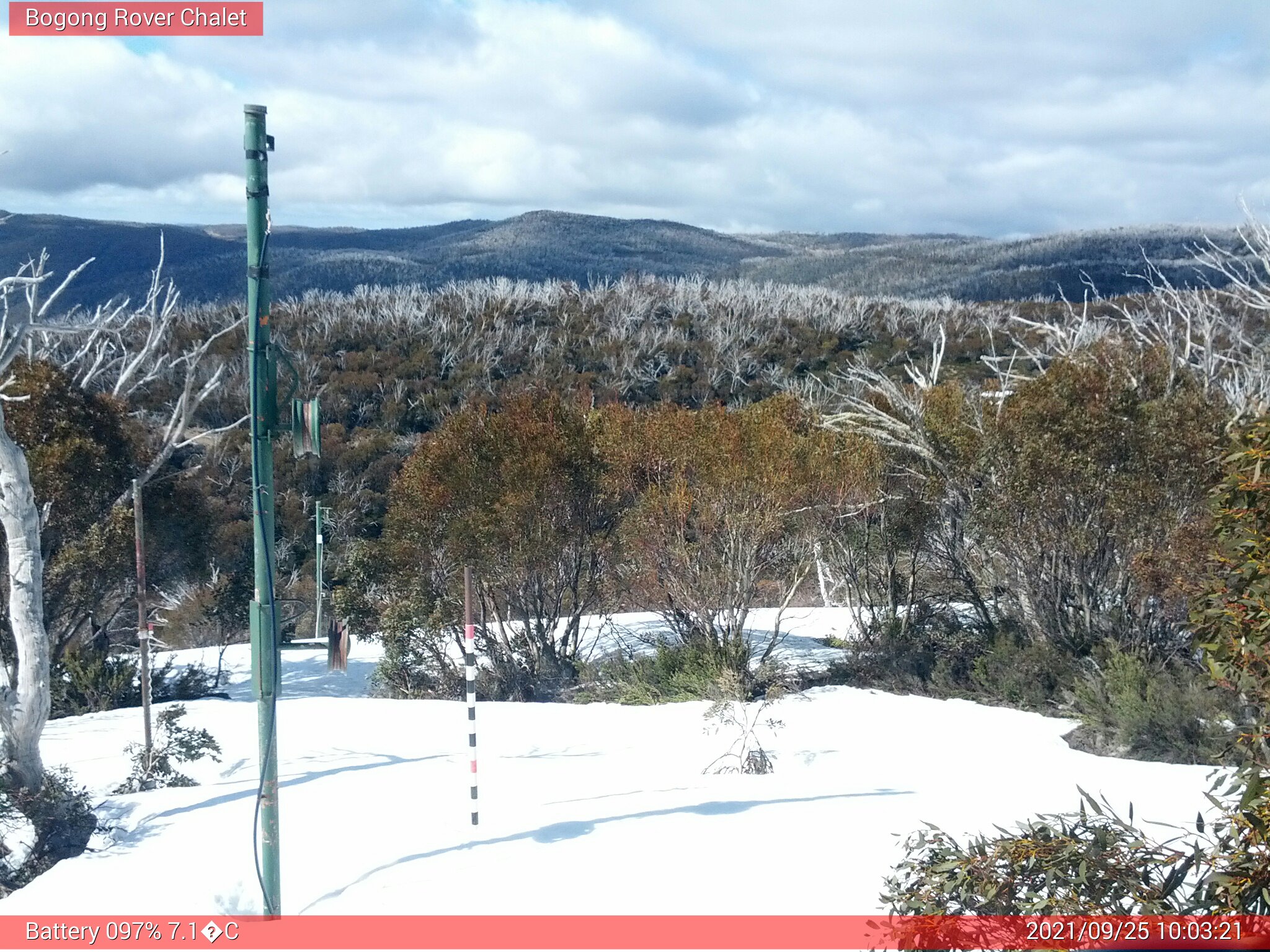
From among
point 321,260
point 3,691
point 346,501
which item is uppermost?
point 321,260

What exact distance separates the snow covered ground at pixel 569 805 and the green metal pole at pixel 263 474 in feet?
1.83

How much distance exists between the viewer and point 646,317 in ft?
145

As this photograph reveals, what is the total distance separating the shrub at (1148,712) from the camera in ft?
28.3

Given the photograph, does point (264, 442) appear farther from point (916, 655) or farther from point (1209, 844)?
point (916, 655)

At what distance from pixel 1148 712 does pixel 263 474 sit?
287 inches

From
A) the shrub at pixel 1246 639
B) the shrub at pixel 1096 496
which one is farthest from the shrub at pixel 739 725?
the shrub at pixel 1246 639

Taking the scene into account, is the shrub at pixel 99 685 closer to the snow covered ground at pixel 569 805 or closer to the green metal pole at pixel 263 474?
the snow covered ground at pixel 569 805

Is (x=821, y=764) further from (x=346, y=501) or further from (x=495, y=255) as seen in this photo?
(x=495, y=255)

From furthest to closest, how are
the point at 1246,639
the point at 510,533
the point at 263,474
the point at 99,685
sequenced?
the point at 510,533 → the point at 99,685 → the point at 263,474 → the point at 1246,639

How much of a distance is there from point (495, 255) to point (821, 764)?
81166 mm

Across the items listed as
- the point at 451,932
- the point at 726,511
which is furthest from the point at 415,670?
the point at 451,932

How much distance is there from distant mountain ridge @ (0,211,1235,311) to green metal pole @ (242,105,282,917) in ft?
164

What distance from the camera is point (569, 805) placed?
6902mm

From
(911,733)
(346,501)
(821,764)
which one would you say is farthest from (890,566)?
(346,501)
